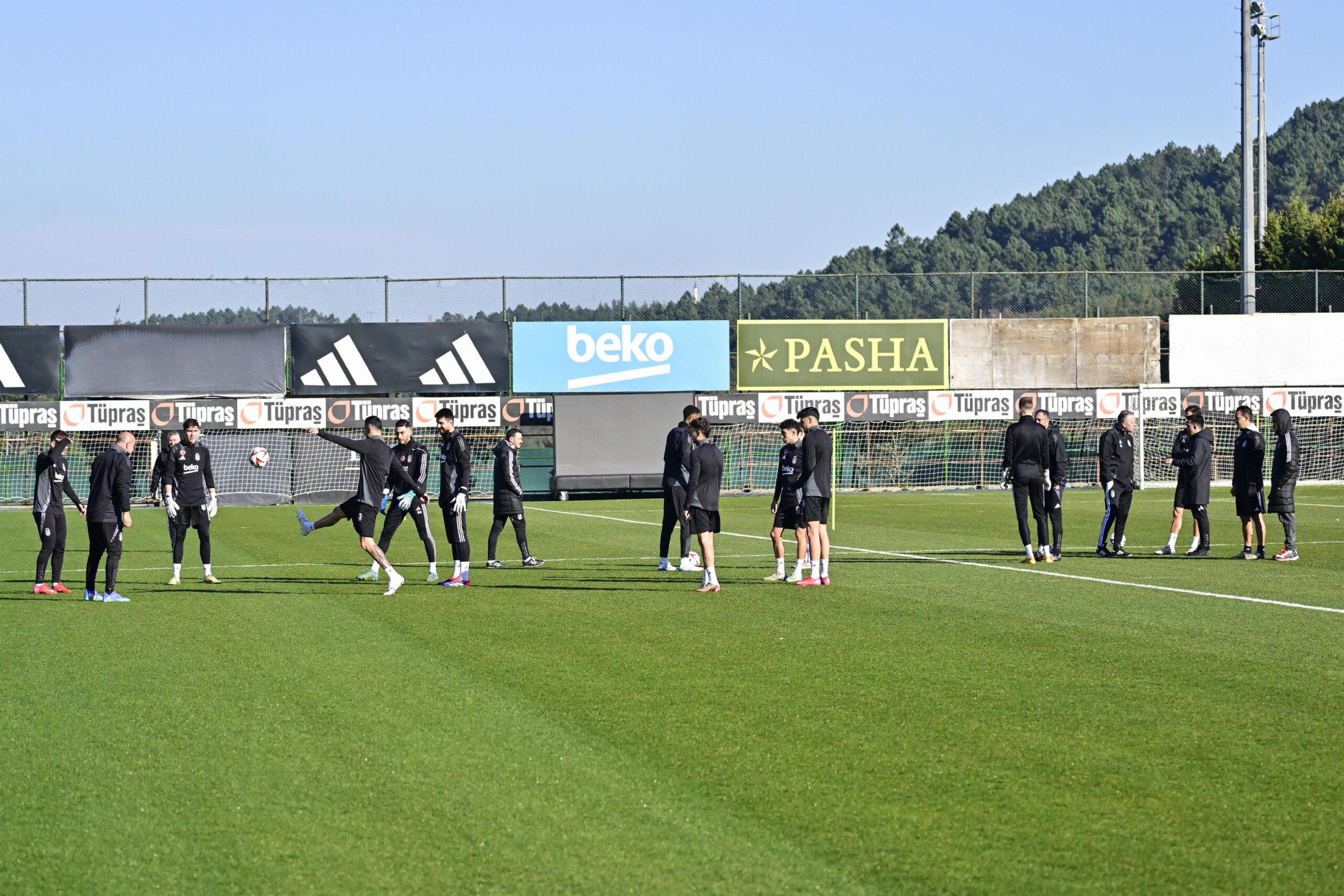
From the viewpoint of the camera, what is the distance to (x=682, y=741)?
7324 mm

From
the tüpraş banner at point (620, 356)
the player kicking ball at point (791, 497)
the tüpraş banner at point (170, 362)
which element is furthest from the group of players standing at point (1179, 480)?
the tüpraş banner at point (170, 362)

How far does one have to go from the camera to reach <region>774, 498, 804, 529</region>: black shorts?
15.1 m

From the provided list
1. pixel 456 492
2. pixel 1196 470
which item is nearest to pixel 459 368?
pixel 456 492

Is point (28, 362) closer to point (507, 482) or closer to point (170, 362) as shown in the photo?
point (170, 362)

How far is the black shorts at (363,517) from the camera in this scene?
14.7 m

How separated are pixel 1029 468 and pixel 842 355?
25.0 metres

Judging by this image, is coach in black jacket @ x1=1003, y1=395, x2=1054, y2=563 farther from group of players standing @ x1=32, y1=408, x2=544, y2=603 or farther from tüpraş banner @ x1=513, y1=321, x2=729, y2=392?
tüpraş banner @ x1=513, y1=321, x2=729, y2=392

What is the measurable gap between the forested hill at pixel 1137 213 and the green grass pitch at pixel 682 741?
99.3 metres

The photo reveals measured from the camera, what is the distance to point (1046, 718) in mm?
7793

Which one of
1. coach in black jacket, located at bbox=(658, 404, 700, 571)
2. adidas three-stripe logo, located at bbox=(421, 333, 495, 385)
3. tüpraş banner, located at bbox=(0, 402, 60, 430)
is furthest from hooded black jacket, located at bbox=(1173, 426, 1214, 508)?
tüpraş banner, located at bbox=(0, 402, 60, 430)

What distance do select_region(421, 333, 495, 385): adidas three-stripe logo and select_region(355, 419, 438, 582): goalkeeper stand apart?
2432 cm

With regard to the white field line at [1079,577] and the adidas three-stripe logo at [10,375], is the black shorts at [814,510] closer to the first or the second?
the white field line at [1079,577]

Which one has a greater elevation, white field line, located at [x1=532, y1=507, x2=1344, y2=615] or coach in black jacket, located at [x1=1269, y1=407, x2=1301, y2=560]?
coach in black jacket, located at [x1=1269, y1=407, x2=1301, y2=560]

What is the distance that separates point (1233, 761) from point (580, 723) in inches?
133
